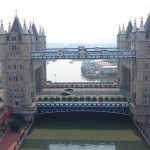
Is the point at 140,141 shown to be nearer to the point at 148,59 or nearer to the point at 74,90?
the point at 148,59

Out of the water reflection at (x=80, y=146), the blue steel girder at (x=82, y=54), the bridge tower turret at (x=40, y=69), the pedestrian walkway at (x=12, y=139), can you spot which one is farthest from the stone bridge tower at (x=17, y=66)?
the bridge tower turret at (x=40, y=69)

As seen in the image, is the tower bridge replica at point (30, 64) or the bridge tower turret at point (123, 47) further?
the bridge tower turret at point (123, 47)

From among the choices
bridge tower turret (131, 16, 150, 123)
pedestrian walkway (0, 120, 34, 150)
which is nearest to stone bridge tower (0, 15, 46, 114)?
pedestrian walkway (0, 120, 34, 150)

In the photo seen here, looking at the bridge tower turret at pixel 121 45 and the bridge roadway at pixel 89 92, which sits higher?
the bridge tower turret at pixel 121 45

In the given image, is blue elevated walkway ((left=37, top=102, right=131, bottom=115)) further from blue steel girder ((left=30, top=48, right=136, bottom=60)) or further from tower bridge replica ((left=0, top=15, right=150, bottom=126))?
blue steel girder ((left=30, top=48, right=136, bottom=60))

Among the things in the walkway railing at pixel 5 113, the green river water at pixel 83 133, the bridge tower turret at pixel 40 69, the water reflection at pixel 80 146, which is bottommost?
the water reflection at pixel 80 146

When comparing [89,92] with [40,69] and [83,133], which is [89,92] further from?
[83,133]

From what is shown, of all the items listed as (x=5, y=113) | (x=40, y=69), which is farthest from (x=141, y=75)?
(x=40, y=69)

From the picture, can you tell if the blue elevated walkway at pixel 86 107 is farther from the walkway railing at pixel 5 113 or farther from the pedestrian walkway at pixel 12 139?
the pedestrian walkway at pixel 12 139
